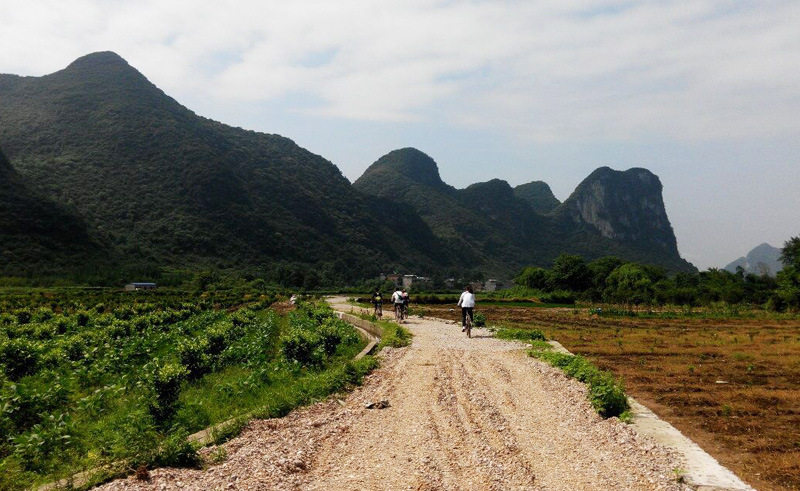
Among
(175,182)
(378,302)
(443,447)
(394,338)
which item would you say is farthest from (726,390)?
(175,182)

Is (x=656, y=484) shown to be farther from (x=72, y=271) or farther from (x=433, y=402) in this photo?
(x=72, y=271)

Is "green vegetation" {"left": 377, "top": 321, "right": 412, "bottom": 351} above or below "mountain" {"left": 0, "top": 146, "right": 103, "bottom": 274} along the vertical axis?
below

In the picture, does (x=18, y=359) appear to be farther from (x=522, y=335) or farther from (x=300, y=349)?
(x=522, y=335)

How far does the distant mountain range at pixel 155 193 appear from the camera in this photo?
88562 millimetres

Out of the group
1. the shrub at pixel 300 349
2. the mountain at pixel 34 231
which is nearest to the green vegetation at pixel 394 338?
the shrub at pixel 300 349

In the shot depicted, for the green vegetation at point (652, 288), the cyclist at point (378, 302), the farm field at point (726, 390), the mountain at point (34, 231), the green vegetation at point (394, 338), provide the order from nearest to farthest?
the farm field at point (726, 390) < the green vegetation at point (394, 338) < the cyclist at point (378, 302) < the green vegetation at point (652, 288) < the mountain at point (34, 231)

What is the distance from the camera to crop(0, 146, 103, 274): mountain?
7512 centimetres

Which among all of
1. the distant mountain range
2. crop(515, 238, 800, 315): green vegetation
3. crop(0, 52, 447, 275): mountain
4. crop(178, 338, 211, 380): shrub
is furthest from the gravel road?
crop(0, 52, 447, 275): mountain

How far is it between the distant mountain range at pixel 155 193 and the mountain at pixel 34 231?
223 mm

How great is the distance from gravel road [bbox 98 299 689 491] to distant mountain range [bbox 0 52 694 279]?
80.9 meters

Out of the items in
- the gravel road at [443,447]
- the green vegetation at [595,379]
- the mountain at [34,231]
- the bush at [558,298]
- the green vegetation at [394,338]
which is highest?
the mountain at [34,231]

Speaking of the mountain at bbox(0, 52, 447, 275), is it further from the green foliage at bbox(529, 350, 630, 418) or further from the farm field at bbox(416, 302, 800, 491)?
the green foliage at bbox(529, 350, 630, 418)

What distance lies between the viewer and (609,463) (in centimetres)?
674

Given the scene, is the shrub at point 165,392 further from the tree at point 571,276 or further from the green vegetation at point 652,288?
the tree at point 571,276
